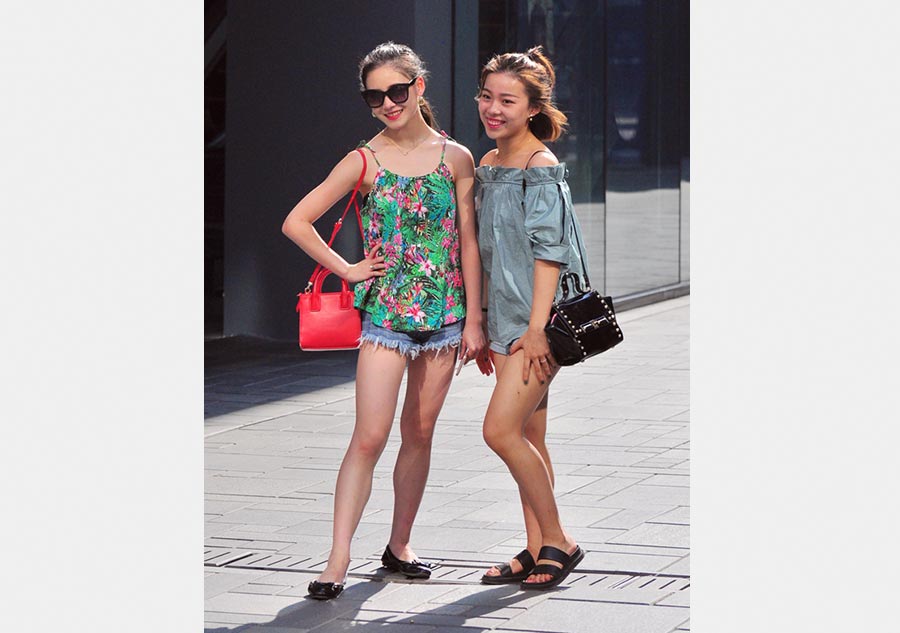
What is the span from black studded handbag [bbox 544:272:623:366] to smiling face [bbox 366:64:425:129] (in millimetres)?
756

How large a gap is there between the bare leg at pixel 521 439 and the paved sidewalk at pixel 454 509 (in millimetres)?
233

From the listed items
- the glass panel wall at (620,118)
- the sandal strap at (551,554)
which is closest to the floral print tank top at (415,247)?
the sandal strap at (551,554)

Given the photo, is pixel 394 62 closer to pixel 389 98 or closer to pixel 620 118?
pixel 389 98

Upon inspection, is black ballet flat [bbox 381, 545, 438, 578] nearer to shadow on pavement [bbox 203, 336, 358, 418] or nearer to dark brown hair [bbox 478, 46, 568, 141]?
dark brown hair [bbox 478, 46, 568, 141]

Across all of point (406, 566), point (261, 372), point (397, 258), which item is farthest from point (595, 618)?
point (261, 372)

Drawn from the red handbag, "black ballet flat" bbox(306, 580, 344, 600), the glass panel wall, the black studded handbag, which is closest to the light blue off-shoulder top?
the black studded handbag

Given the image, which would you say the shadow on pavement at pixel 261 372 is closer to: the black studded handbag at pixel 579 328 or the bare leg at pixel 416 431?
the bare leg at pixel 416 431

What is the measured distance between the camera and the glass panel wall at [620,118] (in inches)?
528

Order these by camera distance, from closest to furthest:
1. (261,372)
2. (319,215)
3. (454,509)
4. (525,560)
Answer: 1. (319,215)
2. (525,560)
3. (454,509)
4. (261,372)

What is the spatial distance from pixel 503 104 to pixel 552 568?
1.49 m

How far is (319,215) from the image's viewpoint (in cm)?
515
